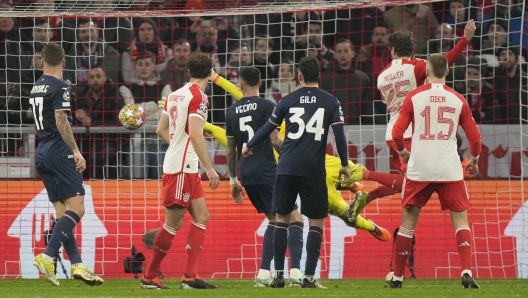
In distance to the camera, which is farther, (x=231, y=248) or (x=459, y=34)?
(x=459, y=34)

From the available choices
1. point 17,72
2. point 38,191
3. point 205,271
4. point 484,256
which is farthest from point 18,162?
point 484,256

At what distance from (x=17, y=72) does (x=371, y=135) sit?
215 inches

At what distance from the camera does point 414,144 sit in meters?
9.27

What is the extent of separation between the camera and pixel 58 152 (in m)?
10.4

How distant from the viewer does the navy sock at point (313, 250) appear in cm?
938

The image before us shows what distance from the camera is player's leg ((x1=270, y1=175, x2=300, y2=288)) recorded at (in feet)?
31.0

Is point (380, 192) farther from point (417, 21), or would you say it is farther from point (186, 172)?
point (417, 21)

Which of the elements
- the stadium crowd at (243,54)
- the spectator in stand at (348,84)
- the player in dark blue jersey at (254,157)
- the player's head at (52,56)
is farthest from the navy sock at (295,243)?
the spectator in stand at (348,84)

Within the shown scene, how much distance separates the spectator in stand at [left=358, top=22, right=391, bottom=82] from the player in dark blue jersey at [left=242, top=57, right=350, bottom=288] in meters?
6.18

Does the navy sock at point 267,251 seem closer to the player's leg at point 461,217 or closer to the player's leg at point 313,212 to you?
the player's leg at point 313,212

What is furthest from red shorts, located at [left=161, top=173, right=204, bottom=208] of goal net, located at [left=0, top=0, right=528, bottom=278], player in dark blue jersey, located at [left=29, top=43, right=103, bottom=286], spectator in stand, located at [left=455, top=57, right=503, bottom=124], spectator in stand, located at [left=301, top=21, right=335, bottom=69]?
spectator in stand, located at [left=455, top=57, right=503, bottom=124]

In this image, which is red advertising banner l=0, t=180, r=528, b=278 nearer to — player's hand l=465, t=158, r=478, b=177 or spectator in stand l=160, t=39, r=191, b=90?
spectator in stand l=160, t=39, r=191, b=90

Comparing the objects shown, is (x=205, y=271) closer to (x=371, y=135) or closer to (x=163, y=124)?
(x=371, y=135)

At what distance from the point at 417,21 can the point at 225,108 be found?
340 cm
